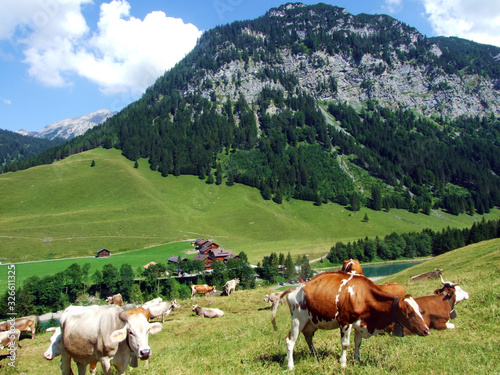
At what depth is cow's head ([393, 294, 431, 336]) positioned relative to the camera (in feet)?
25.4

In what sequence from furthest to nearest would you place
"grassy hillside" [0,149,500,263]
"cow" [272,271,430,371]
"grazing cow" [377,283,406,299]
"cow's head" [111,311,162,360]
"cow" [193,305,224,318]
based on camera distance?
"grassy hillside" [0,149,500,263] → "cow" [193,305,224,318] → "grazing cow" [377,283,406,299] → "cow" [272,271,430,371] → "cow's head" [111,311,162,360]

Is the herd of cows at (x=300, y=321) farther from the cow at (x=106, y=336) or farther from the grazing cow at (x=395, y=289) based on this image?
the grazing cow at (x=395, y=289)

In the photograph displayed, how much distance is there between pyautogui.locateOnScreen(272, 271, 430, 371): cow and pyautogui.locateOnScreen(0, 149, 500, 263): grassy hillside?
8560 cm

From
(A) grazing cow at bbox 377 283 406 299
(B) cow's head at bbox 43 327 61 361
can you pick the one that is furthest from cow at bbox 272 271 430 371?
(B) cow's head at bbox 43 327 61 361

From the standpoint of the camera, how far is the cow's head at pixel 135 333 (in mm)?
6982

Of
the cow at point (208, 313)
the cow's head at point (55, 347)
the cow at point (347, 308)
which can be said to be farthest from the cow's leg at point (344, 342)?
the cow at point (208, 313)

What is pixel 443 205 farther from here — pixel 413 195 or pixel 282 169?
pixel 282 169

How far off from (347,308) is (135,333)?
563cm

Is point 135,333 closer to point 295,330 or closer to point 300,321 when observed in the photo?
point 295,330

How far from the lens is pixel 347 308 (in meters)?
8.27

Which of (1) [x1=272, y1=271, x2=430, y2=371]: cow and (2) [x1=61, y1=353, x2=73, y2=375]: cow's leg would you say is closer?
(1) [x1=272, y1=271, x2=430, y2=371]: cow

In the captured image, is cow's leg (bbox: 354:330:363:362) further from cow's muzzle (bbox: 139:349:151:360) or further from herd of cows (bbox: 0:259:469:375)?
cow's muzzle (bbox: 139:349:151:360)

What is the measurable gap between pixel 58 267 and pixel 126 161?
107 m

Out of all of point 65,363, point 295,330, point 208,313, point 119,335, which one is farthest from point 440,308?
point 208,313
